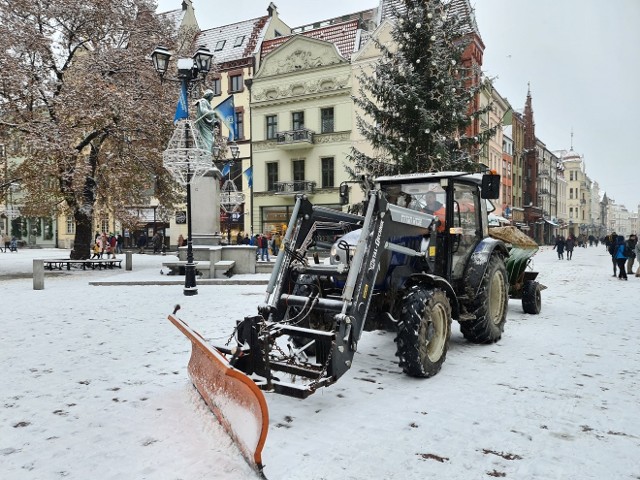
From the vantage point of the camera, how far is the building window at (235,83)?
3838 centimetres

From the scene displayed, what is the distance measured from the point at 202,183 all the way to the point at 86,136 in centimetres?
781

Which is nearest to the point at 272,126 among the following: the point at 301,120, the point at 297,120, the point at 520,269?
the point at 297,120

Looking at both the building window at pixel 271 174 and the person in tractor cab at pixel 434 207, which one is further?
the building window at pixel 271 174

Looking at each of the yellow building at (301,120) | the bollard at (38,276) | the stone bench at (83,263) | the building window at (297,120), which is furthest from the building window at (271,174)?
the bollard at (38,276)

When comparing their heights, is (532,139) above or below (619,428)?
above

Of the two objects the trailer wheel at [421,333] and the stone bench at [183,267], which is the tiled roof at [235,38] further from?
the trailer wheel at [421,333]

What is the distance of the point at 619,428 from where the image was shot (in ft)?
13.0

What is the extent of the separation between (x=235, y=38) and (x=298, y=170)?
14468 mm

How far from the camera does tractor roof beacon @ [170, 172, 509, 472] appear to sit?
4.32 m

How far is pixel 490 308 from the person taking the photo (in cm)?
678

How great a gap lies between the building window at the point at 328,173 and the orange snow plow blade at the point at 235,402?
3034 centimetres

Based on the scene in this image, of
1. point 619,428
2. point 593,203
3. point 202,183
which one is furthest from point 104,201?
point 593,203

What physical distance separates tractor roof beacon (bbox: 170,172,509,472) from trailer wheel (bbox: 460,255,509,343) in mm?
16

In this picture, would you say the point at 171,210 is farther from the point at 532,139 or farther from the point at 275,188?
the point at 532,139
